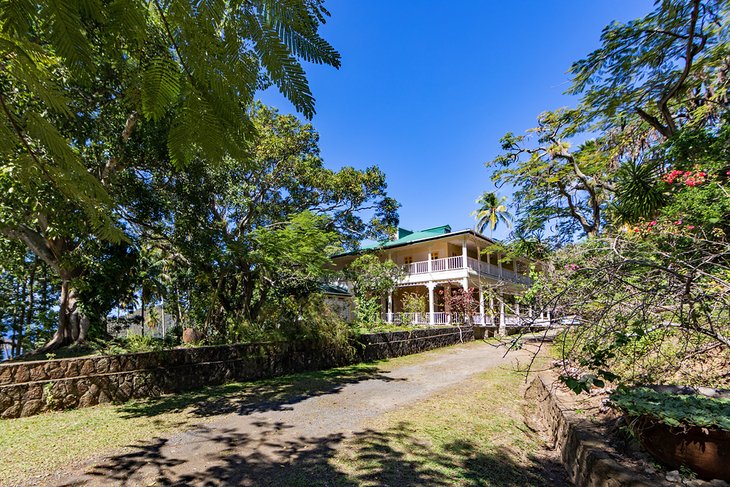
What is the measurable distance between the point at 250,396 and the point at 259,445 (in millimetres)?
2619

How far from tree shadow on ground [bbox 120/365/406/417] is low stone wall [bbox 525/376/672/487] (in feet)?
12.4

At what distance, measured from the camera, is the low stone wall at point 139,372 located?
17.4 feet

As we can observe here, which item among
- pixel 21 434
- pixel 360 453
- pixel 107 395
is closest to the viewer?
pixel 360 453

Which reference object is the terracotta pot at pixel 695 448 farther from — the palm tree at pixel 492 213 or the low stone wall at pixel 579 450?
the palm tree at pixel 492 213

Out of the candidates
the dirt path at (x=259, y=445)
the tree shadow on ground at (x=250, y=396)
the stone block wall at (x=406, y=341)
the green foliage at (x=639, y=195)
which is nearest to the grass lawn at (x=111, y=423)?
the tree shadow on ground at (x=250, y=396)

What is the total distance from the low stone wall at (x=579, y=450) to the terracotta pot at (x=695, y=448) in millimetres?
302

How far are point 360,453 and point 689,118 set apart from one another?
10459mm

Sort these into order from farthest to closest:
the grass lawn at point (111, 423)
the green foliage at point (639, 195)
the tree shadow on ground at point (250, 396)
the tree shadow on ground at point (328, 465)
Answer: the green foliage at point (639, 195) < the tree shadow on ground at point (250, 396) < the grass lawn at point (111, 423) < the tree shadow on ground at point (328, 465)

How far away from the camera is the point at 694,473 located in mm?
2631

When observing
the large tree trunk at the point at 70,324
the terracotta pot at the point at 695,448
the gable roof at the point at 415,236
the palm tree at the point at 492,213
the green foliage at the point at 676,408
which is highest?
the palm tree at the point at 492,213

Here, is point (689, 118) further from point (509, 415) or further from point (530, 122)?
point (509, 415)

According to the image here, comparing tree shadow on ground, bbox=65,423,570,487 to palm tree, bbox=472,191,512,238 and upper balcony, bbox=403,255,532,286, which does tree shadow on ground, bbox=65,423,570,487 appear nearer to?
upper balcony, bbox=403,255,532,286

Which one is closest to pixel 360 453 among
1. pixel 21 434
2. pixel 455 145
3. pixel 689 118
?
pixel 21 434

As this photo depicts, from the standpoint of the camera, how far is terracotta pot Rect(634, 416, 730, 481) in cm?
254
